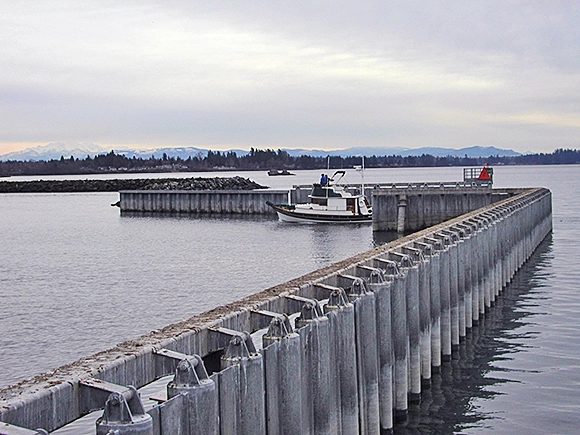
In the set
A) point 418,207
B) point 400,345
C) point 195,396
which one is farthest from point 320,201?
point 195,396

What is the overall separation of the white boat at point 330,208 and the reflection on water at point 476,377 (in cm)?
3533

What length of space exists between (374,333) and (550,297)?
16041 mm

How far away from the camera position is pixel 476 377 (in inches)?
612

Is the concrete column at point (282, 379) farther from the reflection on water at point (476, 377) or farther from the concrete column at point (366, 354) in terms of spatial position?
the reflection on water at point (476, 377)

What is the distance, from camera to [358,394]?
32.9 ft

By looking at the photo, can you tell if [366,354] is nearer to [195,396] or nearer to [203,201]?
[195,396]

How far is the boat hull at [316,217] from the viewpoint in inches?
2327

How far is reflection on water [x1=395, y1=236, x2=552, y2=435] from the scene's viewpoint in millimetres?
12780

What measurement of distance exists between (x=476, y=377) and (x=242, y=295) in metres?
13.8

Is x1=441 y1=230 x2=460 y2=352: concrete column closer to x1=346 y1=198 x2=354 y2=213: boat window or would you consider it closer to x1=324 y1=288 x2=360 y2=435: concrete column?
x1=324 y1=288 x2=360 y2=435: concrete column

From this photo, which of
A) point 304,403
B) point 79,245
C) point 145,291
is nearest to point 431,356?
point 304,403

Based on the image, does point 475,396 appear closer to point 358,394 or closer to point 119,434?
point 358,394

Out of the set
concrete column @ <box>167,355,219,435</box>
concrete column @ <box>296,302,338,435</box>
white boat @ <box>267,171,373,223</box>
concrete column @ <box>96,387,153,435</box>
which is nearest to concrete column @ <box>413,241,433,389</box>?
concrete column @ <box>296,302,338,435</box>

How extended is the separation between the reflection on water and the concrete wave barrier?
1.29ft
